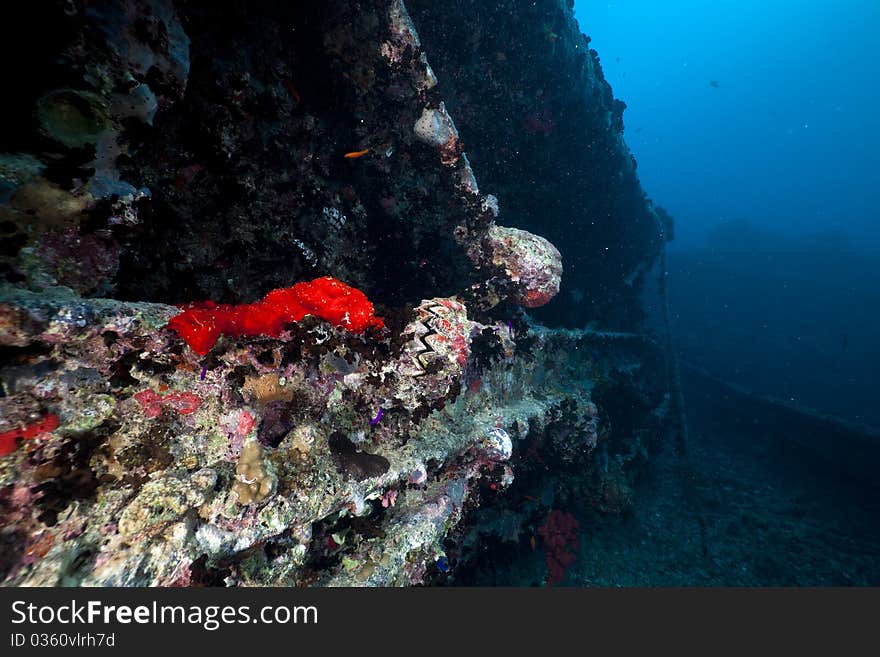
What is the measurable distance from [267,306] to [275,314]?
14 cm

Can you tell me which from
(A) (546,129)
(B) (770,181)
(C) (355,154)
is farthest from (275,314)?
(B) (770,181)

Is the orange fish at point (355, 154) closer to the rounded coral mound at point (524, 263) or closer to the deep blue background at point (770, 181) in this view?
the rounded coral mound at point (524, 263)

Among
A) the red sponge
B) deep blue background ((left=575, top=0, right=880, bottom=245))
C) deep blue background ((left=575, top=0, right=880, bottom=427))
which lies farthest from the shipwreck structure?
deep blue background ((left=575, top=0, right=880, bottom=245))

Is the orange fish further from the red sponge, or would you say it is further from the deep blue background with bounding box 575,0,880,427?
the deep blue background with bounding box 575,0,880,427

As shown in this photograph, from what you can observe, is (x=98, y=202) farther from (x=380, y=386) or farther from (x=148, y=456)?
(x=380, y=386)

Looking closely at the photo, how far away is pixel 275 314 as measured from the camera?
12.7 feet

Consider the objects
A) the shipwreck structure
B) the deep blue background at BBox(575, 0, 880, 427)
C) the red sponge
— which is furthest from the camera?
the deep blue background at BBox(575, 0, 880, 427)

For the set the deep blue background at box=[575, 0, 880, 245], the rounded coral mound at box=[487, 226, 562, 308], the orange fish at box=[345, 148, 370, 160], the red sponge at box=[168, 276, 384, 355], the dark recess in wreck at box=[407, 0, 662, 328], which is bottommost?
the red sponge at box=[168, 276, 384, 355]

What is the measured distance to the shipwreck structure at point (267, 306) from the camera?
2.64 metres

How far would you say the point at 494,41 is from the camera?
8.27 meters

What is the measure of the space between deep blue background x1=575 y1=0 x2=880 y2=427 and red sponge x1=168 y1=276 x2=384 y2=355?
70.8ft

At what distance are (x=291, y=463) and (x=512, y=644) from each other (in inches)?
107

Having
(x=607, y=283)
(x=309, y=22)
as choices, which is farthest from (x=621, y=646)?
(x=607, y=283)

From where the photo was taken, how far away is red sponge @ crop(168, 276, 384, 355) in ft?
10.6
